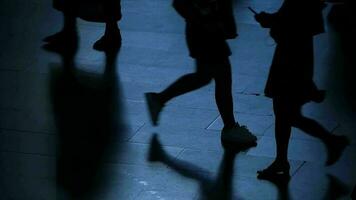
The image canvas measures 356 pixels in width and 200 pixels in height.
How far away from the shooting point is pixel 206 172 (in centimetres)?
773

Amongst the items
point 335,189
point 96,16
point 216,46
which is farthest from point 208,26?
point 96,16

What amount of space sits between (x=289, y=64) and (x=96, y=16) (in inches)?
145

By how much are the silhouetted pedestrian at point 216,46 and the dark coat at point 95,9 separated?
238 centimetres

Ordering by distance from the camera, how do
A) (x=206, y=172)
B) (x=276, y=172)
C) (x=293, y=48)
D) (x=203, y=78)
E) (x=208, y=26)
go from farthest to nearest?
(x=203, y=78) → (x=208, y=26) → (x=206, y=172) → (x=276, y=172) → (x=293, y=48)

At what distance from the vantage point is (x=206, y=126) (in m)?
8.62

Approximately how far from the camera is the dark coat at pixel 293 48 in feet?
24.0

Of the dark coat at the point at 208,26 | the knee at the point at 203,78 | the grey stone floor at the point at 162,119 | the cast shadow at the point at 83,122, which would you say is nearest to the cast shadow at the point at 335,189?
the grey stone floor at the point at 162,119

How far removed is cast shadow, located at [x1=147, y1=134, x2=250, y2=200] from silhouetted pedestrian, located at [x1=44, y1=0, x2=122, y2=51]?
8.47 feet

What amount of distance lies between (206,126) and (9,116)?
169 centimetres

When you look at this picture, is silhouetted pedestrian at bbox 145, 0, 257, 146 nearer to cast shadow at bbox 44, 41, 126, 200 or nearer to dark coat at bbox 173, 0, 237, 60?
dark coat at bbox 173, 0, 237, 60

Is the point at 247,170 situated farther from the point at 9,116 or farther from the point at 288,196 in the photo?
the point at 9,116

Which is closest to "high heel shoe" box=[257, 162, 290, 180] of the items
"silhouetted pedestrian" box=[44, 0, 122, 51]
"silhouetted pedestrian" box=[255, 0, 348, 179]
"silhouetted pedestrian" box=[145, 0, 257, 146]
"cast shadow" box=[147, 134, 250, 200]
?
"silhouetted pedestrian" box=[255, 0, 348, 179]

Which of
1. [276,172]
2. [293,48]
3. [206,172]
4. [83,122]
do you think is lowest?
[83,122]

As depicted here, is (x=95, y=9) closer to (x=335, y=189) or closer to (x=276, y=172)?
(x=276, y=172)
